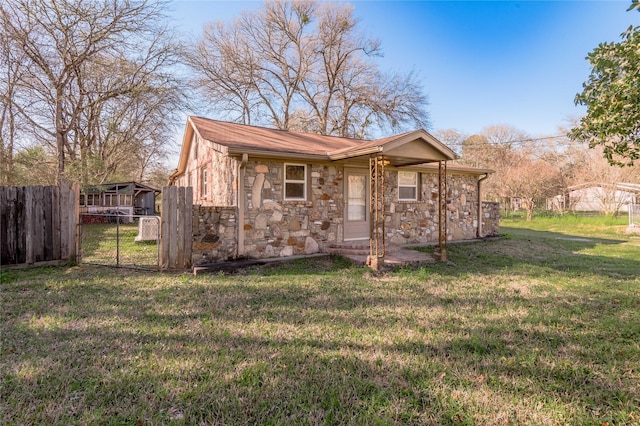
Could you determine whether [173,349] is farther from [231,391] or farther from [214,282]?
[214,282]

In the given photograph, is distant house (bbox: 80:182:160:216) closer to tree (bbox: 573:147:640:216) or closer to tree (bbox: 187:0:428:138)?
tree (bbox: 187:0:428:138)

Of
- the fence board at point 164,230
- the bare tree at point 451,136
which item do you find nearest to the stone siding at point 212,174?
the fence board at point 164,230

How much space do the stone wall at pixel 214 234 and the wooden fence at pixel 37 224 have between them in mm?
2525

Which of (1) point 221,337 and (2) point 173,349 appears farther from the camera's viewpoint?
(1) point 221,337

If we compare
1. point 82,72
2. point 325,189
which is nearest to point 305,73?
point 82,72

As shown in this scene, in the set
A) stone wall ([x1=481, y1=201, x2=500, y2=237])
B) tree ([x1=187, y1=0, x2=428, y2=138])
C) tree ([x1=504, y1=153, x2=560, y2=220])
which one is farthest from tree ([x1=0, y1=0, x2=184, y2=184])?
tree ([x1=504, y1=153, x2=560, y2=220])

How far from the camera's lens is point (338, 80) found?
22859 mm

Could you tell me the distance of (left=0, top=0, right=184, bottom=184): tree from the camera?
12750 millimetres

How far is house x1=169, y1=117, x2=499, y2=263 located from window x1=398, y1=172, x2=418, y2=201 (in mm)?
32

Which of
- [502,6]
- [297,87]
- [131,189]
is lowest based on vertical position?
[131,189]

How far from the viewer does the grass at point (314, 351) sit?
2248mm

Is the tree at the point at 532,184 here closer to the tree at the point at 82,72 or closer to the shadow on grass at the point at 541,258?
the shadow on grass at the point at 541,258

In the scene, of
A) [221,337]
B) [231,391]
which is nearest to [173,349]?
[221,337]

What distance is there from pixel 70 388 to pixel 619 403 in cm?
417
